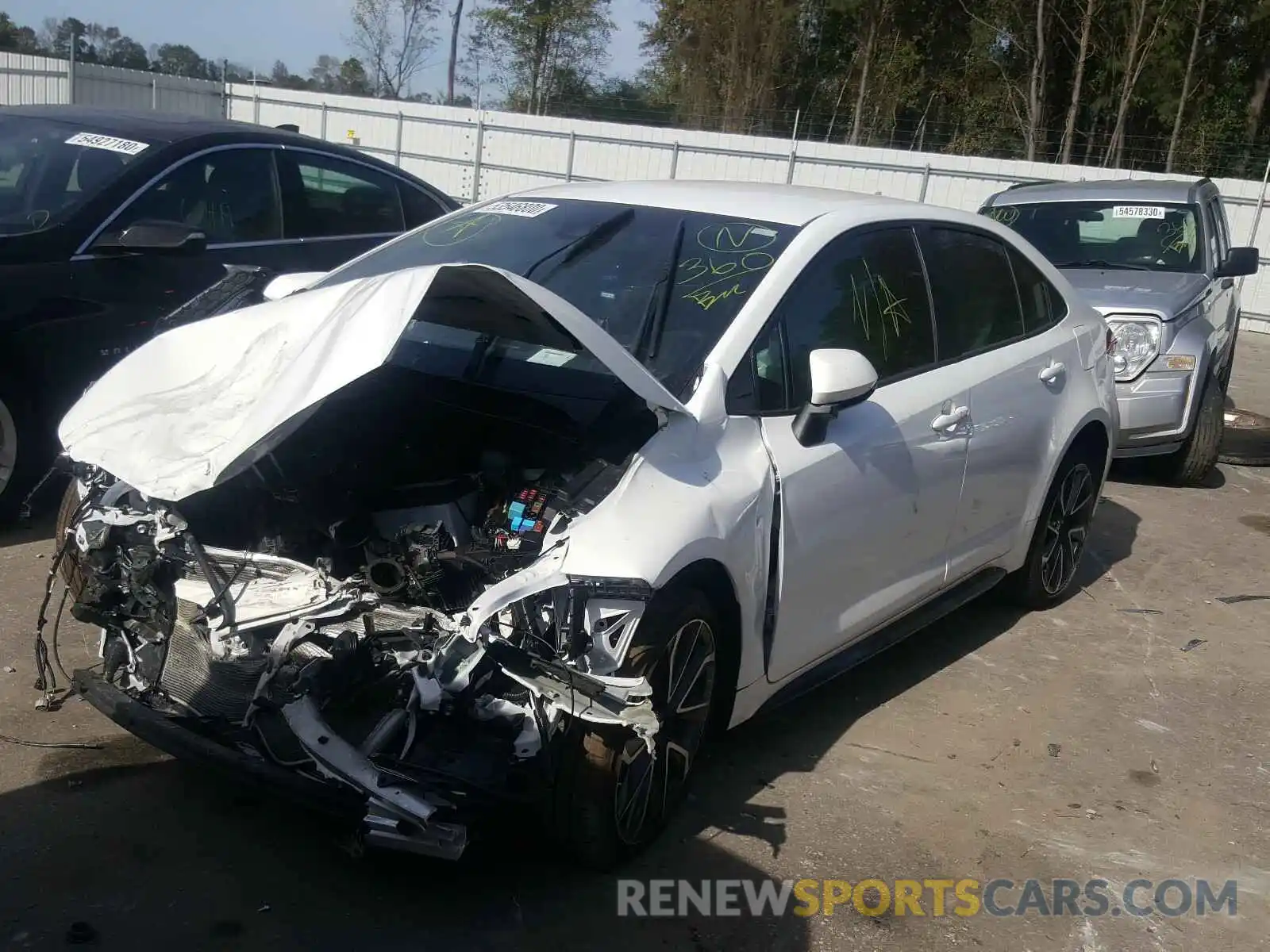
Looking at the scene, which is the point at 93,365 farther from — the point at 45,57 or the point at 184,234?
the point at 45,57

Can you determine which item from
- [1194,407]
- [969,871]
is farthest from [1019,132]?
[969,871]

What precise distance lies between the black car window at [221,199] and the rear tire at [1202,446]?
19.5ft

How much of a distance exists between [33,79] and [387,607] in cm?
2216

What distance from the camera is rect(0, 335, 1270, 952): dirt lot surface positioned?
2.97 m

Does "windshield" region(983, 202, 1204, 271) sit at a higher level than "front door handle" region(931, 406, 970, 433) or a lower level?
higher

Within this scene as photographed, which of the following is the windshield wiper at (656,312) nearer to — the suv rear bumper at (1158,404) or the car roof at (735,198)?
the car roof at (735,198)

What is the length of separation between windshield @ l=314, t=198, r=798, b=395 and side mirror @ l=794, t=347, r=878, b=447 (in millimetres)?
324

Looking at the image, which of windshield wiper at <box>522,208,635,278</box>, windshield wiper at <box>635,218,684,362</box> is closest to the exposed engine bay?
windshield wiper at <box>635,218,684,362</box>

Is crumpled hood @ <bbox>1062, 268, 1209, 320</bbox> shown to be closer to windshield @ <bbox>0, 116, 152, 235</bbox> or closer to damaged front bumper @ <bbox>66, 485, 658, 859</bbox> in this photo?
windshield @ <bbox>0, 116, 152, 235</bbox>

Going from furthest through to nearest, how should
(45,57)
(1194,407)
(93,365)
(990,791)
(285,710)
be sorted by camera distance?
(45,57)
(1194,407)
(93,365)
(990,791)
(285,710)

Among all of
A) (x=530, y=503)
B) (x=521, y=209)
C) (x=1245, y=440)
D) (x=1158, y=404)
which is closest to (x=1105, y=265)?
(x=1158, y=404)

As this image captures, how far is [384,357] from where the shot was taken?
301 centimetres

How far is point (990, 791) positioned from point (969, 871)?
54 cm

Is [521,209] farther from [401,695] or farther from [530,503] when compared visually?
[401,695]
